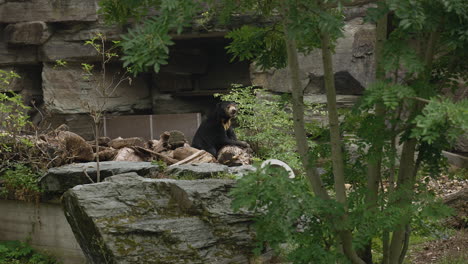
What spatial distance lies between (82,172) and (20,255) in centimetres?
165

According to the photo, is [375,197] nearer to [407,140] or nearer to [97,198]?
[407,140]

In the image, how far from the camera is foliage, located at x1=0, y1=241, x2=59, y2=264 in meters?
8.13

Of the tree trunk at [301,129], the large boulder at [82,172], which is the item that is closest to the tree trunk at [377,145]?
the tree trunk at [301,129]

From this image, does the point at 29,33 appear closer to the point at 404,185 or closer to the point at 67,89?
the point at 67,89

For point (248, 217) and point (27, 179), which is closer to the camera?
point (248, 217)

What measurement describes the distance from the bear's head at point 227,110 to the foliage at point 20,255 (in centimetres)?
365

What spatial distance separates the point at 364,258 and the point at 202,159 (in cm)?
429

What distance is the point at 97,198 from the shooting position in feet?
20.6

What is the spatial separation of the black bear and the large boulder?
2280 millimetres

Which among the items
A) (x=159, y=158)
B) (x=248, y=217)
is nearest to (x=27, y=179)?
(x=159, y=158)

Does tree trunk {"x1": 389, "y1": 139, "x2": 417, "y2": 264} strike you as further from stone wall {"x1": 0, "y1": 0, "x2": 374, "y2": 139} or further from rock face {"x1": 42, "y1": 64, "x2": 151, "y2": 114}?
rock face {"x1": 42, "y1": 64, "x2": 151, "y2": 114}

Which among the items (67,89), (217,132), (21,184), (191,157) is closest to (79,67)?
(67,89)

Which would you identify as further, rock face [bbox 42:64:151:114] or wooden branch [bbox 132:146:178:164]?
rock face [bbox 42:64:151:114]

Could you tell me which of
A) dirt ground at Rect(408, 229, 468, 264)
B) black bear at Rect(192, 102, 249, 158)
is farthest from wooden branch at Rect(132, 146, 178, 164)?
dirt ground at Rect(408, 229, 468, 264)
